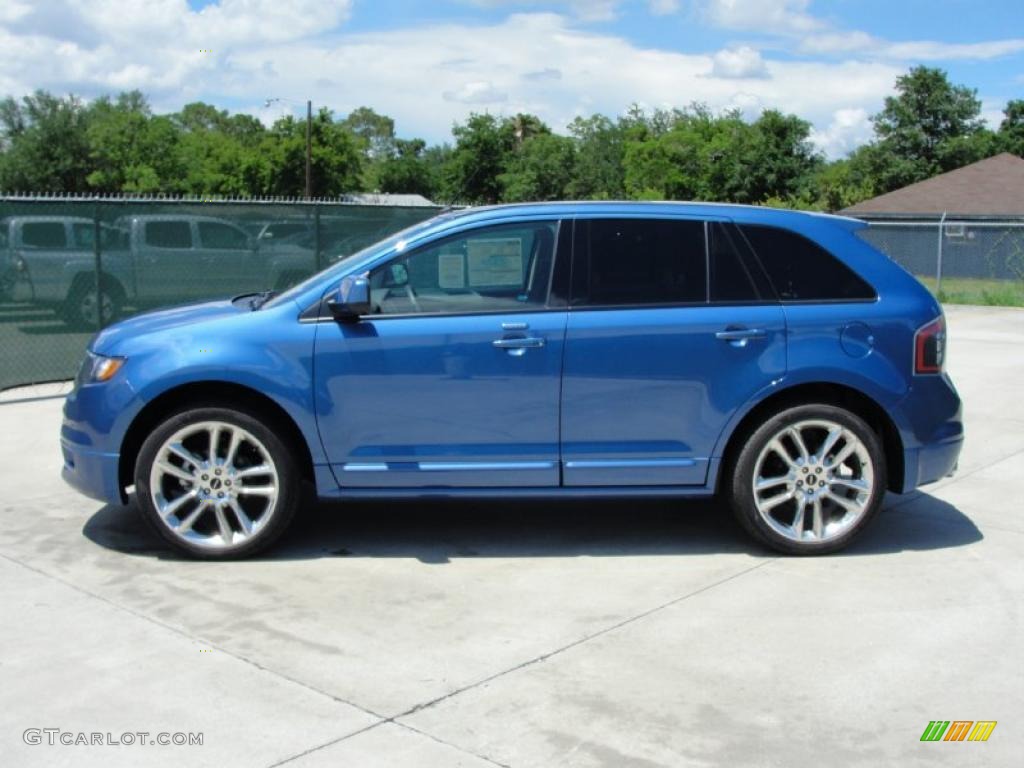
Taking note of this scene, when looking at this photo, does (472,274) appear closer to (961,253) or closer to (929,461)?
(929,461)

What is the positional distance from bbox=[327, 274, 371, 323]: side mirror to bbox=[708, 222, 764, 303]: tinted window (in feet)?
5.75

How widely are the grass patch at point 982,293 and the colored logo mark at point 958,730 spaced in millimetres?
17643

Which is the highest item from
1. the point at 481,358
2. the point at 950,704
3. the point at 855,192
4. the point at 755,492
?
the point at 855,192

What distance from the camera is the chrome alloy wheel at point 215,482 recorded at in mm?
5512

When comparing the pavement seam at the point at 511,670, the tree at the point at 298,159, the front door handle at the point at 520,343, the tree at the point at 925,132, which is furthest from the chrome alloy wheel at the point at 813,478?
the tree at the point at 298,159

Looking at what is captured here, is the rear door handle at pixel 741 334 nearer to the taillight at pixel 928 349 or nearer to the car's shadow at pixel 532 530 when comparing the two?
the taillight at pixel 928 349

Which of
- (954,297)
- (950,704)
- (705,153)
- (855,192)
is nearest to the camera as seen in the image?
(950,704)

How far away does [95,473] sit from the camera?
18.3 ft

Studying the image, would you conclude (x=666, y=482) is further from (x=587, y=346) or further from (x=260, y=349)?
(x=260, y=349)

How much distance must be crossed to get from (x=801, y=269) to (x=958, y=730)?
103 inches

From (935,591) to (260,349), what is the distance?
344 cm

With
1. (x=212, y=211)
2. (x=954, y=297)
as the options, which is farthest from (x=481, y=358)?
(x=954, y=297)

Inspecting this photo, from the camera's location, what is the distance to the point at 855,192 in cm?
4872

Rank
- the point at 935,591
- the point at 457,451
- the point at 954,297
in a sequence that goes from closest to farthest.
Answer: the point at 935,591 → the point at 457,451 → the point at 954,297
